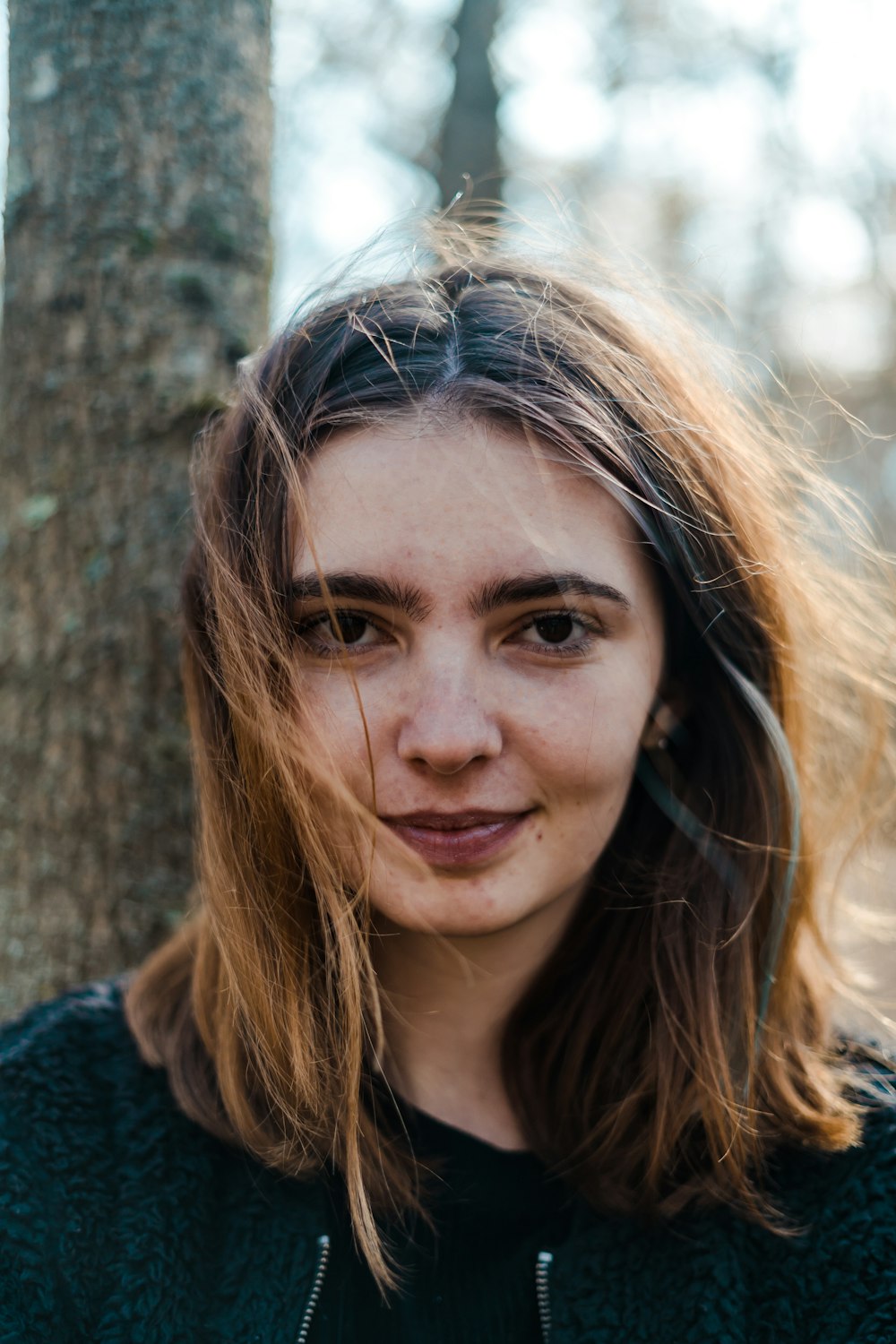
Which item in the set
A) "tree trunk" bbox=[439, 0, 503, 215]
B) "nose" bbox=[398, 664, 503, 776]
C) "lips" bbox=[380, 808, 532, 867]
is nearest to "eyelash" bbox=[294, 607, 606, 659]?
"nose" bbox=[398, 664, 503, 776]

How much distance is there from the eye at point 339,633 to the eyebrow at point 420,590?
4 cm

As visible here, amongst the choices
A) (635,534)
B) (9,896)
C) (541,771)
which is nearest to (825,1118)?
Answer: (541,771)

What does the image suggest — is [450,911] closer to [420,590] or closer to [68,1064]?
[420,590]

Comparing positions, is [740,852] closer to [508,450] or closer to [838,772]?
[838,772]

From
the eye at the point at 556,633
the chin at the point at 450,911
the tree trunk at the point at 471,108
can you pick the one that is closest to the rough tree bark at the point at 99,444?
the chin at the point at 450,911

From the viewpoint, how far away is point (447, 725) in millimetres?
1437

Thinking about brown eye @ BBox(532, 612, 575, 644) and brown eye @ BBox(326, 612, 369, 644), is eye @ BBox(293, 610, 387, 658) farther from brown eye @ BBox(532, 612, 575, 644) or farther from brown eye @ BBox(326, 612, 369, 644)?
brown eye @ BBox(532, 612, 575, 644)

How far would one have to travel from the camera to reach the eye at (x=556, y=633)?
5.12 ft

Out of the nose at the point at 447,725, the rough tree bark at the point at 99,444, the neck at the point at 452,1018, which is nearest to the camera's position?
the nose at the point at 447,725

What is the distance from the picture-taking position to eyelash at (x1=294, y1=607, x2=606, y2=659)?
1541mm

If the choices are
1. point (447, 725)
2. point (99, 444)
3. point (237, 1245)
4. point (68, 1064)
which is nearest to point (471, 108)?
point (99, 444)

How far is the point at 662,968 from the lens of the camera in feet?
5.98

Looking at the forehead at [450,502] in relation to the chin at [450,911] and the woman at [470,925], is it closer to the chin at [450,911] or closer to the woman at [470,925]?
the woman at [470,925]

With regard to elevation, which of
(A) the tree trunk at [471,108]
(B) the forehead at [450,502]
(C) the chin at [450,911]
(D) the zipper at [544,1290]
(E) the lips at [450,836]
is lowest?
(D) the zipper at [544,1290]
